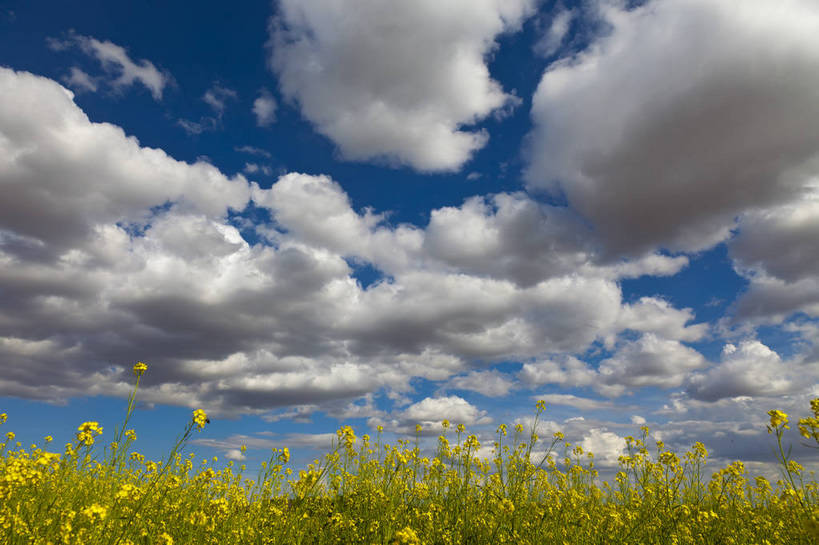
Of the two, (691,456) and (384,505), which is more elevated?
(691,456)

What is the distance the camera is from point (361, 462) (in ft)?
30.9

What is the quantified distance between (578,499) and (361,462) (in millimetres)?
4577

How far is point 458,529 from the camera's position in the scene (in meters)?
6.56

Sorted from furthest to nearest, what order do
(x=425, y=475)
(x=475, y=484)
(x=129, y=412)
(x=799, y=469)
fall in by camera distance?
(x=799, y=469) < (x=425, y=475) < (x=475, y=484) < (x=129, y=412)

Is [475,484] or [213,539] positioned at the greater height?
[475,484]

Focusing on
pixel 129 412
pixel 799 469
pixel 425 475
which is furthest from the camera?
pixel 799 469

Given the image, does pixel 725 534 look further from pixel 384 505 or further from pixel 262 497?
pixel 262 497

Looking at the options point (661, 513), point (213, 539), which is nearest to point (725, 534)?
point (661, 513)

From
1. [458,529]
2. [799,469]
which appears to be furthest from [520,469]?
[799,469]

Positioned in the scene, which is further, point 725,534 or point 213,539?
point 725,534

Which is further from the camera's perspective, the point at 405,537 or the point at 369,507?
the point at 369,507

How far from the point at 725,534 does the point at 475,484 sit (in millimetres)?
4039

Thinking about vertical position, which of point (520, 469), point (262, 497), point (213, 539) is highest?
point (520, 469)

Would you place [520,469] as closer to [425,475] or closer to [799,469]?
[425,475]
